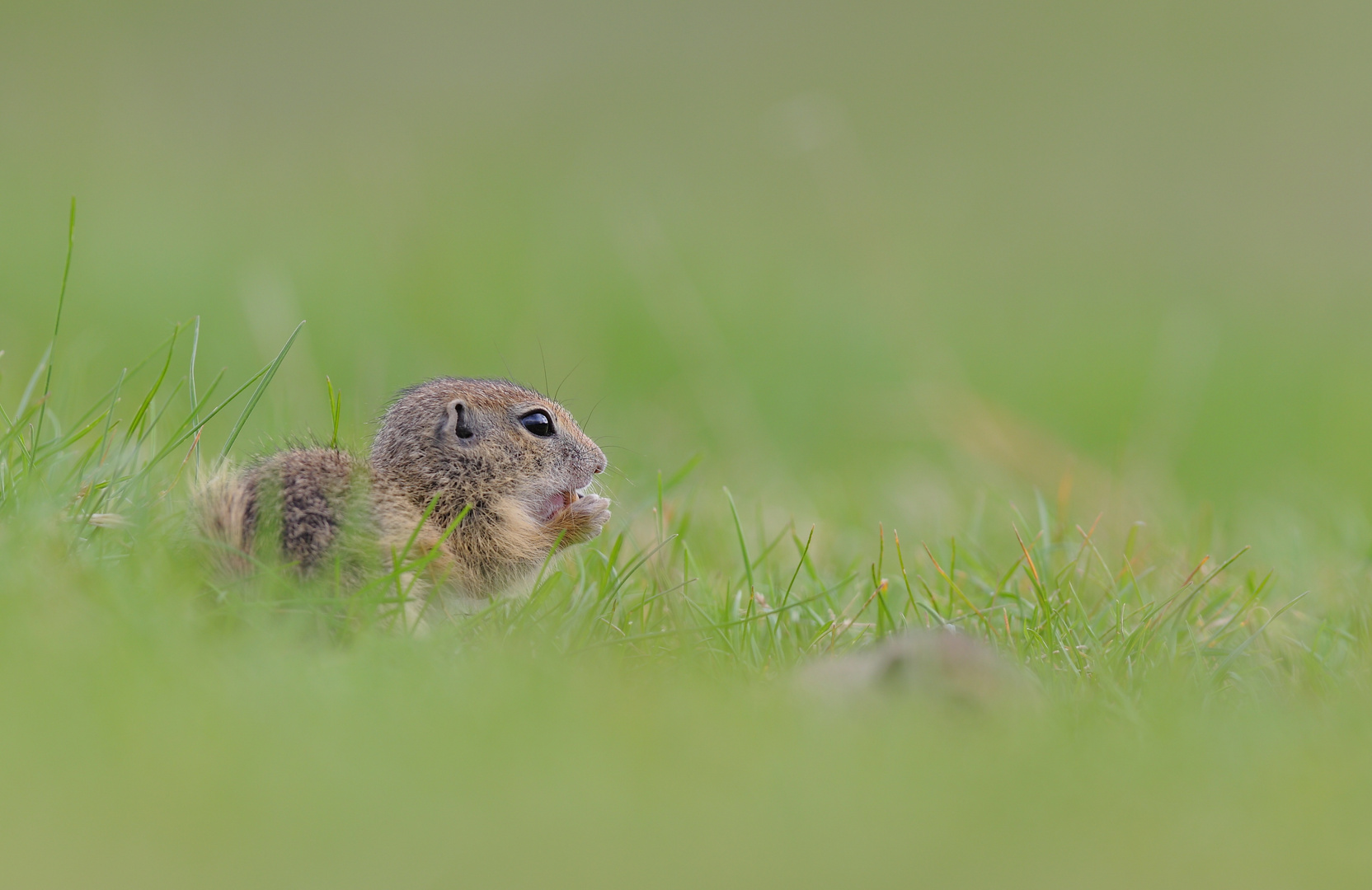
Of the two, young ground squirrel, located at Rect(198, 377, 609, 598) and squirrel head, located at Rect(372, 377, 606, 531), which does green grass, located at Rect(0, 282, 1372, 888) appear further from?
squirrel head, located at Rect(372, 377, 606, 531)

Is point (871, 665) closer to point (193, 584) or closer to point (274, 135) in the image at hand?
point (193, 584)

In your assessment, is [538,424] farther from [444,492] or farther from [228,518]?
[228,518]

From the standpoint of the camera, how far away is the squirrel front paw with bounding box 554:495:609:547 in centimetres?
306

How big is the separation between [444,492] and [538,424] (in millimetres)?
396

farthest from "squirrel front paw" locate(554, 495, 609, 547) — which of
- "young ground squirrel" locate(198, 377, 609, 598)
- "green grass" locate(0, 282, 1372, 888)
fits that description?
"green grass" locate(0, 282, 1372, 888)

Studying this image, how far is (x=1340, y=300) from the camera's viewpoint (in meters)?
10.4

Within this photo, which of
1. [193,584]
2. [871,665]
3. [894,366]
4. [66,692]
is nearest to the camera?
[66,692]

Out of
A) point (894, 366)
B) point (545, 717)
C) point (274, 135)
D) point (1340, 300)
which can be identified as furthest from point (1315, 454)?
point (274, 135)

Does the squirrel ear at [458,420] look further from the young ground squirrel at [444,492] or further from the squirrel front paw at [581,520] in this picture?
the squirrel front paw at [581,520]

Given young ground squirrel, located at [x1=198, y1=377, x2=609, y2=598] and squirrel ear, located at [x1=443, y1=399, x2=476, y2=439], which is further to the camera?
squirrel ear, located at [x1=443, y1=399, x2=476, y2=439]

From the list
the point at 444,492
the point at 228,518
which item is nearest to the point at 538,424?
the point at 444,492

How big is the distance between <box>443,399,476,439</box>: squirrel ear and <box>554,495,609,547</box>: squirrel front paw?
13.2 inches

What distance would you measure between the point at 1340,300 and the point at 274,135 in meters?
8.35

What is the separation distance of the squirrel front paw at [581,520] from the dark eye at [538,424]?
1.16 ft
